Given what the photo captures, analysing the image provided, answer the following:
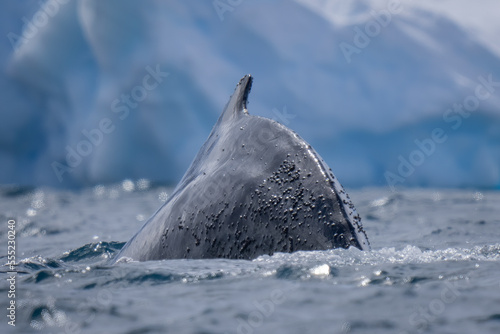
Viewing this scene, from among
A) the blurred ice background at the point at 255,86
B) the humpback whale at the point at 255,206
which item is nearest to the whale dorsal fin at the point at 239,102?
the humpback whale at the point at 255,206

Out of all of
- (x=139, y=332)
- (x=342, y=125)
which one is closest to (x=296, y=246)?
(x=139, y=332)

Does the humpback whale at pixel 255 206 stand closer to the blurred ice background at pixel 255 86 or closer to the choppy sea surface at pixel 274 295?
the choppy sea surface at pixel 274 295

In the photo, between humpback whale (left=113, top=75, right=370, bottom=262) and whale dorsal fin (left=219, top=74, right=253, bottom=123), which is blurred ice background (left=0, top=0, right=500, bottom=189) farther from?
humpback whale (left=113, top=75, right=370, bottom=262)

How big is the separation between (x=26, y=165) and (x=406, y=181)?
8807 mm

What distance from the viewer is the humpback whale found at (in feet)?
9.54

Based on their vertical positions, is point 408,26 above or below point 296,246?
above

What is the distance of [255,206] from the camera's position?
3.09m

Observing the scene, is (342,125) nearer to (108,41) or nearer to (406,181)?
(406,181)

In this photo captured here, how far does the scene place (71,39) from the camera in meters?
14.9

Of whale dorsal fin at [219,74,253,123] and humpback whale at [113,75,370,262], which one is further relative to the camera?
whale dorsal fin at [219,74,253,123]

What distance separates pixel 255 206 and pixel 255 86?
1143 centimetres

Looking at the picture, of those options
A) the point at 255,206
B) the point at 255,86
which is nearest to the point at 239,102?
the point at 255,206

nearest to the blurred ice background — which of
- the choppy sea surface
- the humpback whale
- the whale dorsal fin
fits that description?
the choppy sea surface

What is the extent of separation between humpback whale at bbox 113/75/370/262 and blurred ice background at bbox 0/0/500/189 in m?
10.4
